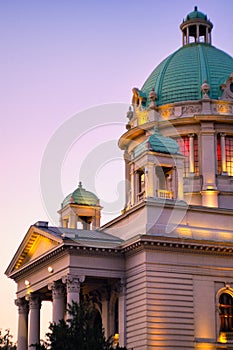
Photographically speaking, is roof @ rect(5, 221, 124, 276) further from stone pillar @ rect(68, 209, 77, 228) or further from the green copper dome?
the green copper dome

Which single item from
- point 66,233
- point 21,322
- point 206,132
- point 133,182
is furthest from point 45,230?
point 206,132

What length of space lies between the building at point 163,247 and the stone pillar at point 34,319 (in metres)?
0.10

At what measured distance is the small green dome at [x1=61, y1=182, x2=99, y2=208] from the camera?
61.1m

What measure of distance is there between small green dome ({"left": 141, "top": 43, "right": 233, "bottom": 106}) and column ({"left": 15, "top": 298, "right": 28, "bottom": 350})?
728 inches

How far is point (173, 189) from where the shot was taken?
49.6 metres

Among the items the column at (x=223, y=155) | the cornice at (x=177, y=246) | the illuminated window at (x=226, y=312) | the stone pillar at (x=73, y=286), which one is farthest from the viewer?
the column at (x=223, y=155)

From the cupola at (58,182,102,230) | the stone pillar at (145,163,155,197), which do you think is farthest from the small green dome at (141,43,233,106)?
the stone pillar at (145,163,155,197)

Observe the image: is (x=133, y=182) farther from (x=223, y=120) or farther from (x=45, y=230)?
(x=223, y=120)

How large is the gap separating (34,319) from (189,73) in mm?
22237

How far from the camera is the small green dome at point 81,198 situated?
61.1 meters

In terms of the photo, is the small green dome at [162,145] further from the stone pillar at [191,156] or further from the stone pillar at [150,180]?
the stone pillar at [191,156]

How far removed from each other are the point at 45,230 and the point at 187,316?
11.4 m

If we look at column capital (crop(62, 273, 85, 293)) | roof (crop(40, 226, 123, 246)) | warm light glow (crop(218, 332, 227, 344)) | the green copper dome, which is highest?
the green copper dome

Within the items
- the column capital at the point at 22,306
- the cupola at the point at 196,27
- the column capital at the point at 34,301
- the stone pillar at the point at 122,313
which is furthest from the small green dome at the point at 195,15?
the column capital at the point at 22,306
